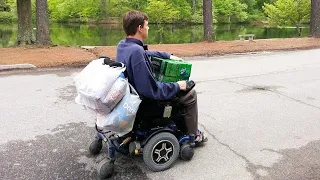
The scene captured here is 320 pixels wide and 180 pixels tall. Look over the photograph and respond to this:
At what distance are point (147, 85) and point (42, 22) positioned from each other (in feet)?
35.0

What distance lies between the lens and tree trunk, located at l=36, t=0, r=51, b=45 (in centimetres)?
1252

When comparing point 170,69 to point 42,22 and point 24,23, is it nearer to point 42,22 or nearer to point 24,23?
point 42,22

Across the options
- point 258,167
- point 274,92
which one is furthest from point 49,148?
point 274,92

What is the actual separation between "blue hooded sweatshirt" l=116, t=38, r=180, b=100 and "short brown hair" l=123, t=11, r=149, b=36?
99 mm

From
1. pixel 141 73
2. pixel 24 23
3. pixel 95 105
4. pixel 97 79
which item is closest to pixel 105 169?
pixel 95 105

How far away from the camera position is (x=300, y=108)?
595 cm

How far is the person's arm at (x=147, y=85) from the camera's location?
3268 mm

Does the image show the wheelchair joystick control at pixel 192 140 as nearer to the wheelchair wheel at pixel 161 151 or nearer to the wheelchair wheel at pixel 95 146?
the wheelchair wheel at pixel 161 151

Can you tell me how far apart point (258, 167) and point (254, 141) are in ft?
2.55

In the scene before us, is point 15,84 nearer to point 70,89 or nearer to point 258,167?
point 70,89

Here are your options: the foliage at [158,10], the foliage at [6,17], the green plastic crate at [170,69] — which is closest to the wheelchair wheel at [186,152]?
the green plastic crate at [170,69]

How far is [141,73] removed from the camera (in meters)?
3.27

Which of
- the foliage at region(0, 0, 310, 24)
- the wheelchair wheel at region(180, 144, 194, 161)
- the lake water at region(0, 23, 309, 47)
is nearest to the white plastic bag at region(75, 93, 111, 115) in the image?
the wheelchair wheel at region(180, 144, 194, 161)

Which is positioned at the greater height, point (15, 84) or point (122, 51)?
point (122, 51)
